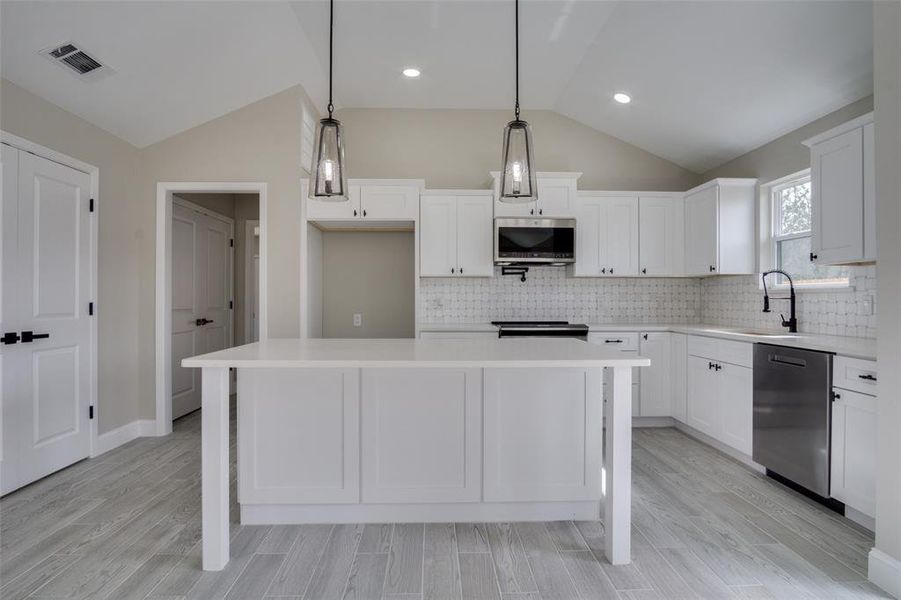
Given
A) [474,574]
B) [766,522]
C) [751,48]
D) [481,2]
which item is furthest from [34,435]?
[751,48]

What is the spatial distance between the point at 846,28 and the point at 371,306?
3935 mm

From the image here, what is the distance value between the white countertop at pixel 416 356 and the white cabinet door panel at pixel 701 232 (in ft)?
7.12

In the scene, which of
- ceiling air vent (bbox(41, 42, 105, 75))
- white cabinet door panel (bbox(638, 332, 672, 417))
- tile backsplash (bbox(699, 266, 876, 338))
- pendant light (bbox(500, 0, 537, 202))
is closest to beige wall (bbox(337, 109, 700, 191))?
tile backsplash (bbox(699, 266, 876, 338))

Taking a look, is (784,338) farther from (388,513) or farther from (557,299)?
(388,513)

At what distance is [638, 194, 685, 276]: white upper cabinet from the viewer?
165 inches

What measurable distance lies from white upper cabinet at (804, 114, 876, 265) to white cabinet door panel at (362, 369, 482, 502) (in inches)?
87.8

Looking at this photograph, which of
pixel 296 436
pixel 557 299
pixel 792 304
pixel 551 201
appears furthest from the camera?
pixel 557 299

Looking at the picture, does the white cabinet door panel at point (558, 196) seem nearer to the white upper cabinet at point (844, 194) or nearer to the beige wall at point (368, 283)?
the beige wall at point (368, 283)

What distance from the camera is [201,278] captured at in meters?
4.53

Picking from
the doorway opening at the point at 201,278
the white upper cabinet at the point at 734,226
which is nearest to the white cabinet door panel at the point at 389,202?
the doorway opening at the point at 201,278

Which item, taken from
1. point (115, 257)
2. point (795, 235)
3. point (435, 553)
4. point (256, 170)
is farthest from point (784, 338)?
point (115, 257)

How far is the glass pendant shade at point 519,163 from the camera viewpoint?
198 cm

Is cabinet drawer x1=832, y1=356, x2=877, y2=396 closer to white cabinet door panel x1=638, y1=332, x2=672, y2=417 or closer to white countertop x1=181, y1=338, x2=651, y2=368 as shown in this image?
white countertop x1=181, y1=338, x2=651, y2=368

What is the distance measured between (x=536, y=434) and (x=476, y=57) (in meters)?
2.95
